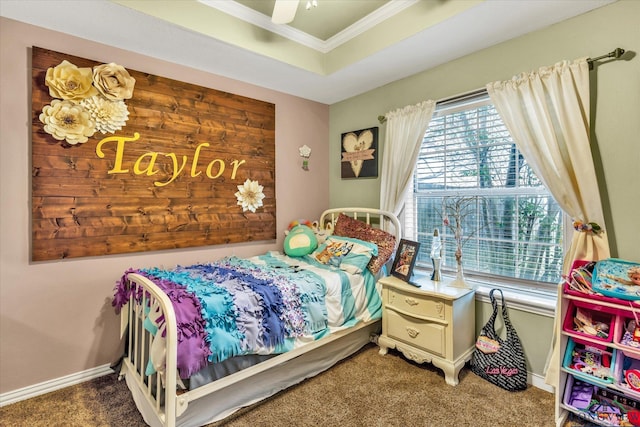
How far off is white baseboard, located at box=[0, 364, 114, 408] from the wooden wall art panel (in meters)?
0.85

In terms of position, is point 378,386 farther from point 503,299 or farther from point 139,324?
point 139,324

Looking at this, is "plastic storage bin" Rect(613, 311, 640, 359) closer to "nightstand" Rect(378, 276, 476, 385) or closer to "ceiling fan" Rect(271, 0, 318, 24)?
"nightstand" Rect(378, 276, 476, 385)

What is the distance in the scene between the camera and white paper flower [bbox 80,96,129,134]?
220cm

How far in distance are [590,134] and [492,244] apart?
953mm

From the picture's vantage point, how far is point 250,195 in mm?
3037

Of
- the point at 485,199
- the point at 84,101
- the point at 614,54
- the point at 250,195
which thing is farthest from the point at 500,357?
the point at 84,101

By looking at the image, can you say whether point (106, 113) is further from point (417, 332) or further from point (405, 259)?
point (417, 332)

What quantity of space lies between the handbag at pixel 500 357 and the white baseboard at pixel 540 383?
0.11 m

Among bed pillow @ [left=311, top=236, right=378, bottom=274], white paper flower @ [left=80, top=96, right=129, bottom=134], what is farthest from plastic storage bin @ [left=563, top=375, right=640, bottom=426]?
white paper flower @ [left=80, top=96, right=129, bottom=134]

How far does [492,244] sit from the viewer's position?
2426 millimetres

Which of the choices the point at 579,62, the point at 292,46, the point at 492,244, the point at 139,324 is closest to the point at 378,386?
the point at 492,244

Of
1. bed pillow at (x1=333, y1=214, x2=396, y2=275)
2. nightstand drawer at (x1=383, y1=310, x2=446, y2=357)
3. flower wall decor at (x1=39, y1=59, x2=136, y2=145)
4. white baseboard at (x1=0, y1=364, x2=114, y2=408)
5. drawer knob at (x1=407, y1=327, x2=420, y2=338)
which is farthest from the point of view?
bed pillow at (x1=333, y1=214, x2=396, y2=275)

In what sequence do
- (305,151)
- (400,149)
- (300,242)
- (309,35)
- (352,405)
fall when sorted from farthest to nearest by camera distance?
(305,151), (300,242), (400,149), (309,35), (352,405)

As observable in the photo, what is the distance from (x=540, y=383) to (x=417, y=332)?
83cm
